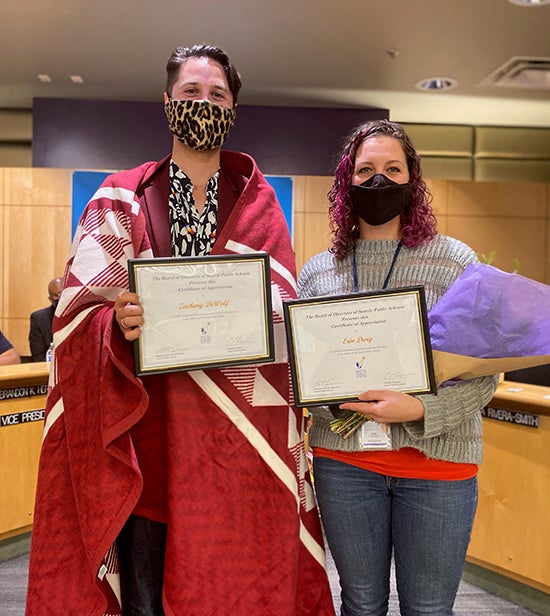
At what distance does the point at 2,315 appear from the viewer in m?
7.06

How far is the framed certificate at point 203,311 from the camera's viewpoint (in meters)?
1.33

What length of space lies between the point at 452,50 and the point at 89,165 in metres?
4.12

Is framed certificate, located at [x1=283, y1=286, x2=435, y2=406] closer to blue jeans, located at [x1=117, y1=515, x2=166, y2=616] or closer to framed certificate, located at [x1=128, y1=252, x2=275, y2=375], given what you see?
framed certificate, located at [x1=128, y1=252, x2=275, y2=375]

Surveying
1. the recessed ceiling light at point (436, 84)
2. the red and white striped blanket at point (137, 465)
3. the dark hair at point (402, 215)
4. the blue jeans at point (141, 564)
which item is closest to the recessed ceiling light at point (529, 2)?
the recessed ceiling light at point (436, 84)

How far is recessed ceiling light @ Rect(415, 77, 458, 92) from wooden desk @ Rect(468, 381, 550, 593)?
4.60 meters

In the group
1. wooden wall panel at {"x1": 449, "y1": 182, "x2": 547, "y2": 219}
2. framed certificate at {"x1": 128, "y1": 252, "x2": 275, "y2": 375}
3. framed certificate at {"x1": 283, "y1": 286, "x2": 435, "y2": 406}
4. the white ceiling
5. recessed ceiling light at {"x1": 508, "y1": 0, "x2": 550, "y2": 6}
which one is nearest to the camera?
framed certificate at {"x1": 128, "y1": 252, "x2": 275, "y2": 375}

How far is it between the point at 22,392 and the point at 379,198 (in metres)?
2.76

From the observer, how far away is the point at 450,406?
4.85 ft

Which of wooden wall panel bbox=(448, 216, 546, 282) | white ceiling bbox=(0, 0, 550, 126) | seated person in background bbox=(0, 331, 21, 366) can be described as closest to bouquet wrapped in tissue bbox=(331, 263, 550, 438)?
seated person in background bbox=(0, 331, 21, 366)

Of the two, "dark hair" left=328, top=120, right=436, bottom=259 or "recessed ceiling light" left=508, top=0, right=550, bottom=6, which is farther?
"recessed ceiling light" left=508, top=0, right=550, bottom=6

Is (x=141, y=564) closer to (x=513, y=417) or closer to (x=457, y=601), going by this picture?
(x=513, y=417)

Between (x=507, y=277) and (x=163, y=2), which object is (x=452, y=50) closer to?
(x=163, y=2)

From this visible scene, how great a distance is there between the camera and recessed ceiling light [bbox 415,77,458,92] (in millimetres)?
6943

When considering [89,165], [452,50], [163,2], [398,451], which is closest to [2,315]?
[89,165]
